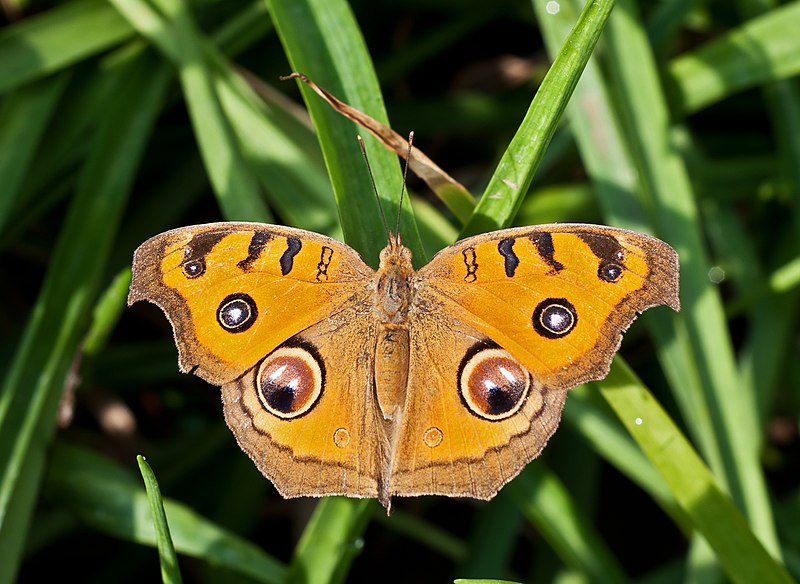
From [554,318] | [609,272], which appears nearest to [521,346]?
[554,318]

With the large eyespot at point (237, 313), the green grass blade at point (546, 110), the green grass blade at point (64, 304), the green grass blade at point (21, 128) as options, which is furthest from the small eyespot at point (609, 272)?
the green grass blade at point (21, 128)

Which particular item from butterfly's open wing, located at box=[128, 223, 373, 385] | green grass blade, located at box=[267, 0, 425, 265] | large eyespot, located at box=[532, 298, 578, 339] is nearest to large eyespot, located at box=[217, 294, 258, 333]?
butterfly's open wing, located at box=[128, 223, 373, 385]

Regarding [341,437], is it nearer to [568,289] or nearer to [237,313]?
[237,313]

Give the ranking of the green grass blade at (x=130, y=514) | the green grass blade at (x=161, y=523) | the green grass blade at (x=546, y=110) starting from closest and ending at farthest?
1. the green grass blade at (x=161, y=523)
2. the green grass blade at (x=546, y=110)
3. the green grass blade at (x=130, y=514)

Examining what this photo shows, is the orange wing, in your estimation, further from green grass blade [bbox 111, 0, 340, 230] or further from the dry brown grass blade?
green grass blade [bbox 111, 0, 340, 230]

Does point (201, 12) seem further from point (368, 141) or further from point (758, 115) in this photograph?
point (758, 115)

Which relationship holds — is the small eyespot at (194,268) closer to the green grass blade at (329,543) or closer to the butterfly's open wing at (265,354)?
the butterfly's open wing at (265,354)
